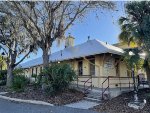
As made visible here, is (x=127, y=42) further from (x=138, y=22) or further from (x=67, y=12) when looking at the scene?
(x=67, y=12)

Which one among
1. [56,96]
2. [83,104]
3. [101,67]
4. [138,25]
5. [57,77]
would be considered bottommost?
[83,104]

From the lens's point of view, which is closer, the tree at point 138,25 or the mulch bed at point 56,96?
the tree at point 138,25

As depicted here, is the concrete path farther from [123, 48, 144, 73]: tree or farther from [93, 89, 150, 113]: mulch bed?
[123, 48, 144, 73]: tree

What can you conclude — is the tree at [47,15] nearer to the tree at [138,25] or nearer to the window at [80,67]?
the tree at [138,25]

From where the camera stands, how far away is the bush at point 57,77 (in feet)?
53.4

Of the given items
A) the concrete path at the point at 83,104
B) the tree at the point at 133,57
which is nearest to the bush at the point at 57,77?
the concrete path at the point at 83,104

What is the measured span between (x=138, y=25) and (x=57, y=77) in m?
6.26

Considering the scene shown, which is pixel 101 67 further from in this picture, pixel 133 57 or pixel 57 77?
pixel 57 77

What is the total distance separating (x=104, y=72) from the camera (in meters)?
20.2

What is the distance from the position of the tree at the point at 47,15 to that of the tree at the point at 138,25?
1712 millimetres

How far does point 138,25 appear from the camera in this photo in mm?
15594

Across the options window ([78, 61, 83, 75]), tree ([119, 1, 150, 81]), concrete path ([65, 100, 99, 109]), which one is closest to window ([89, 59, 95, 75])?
window ([78, 61, 83, 75])

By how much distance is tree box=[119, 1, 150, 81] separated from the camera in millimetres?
14872

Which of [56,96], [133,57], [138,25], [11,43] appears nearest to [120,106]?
[133,57]
